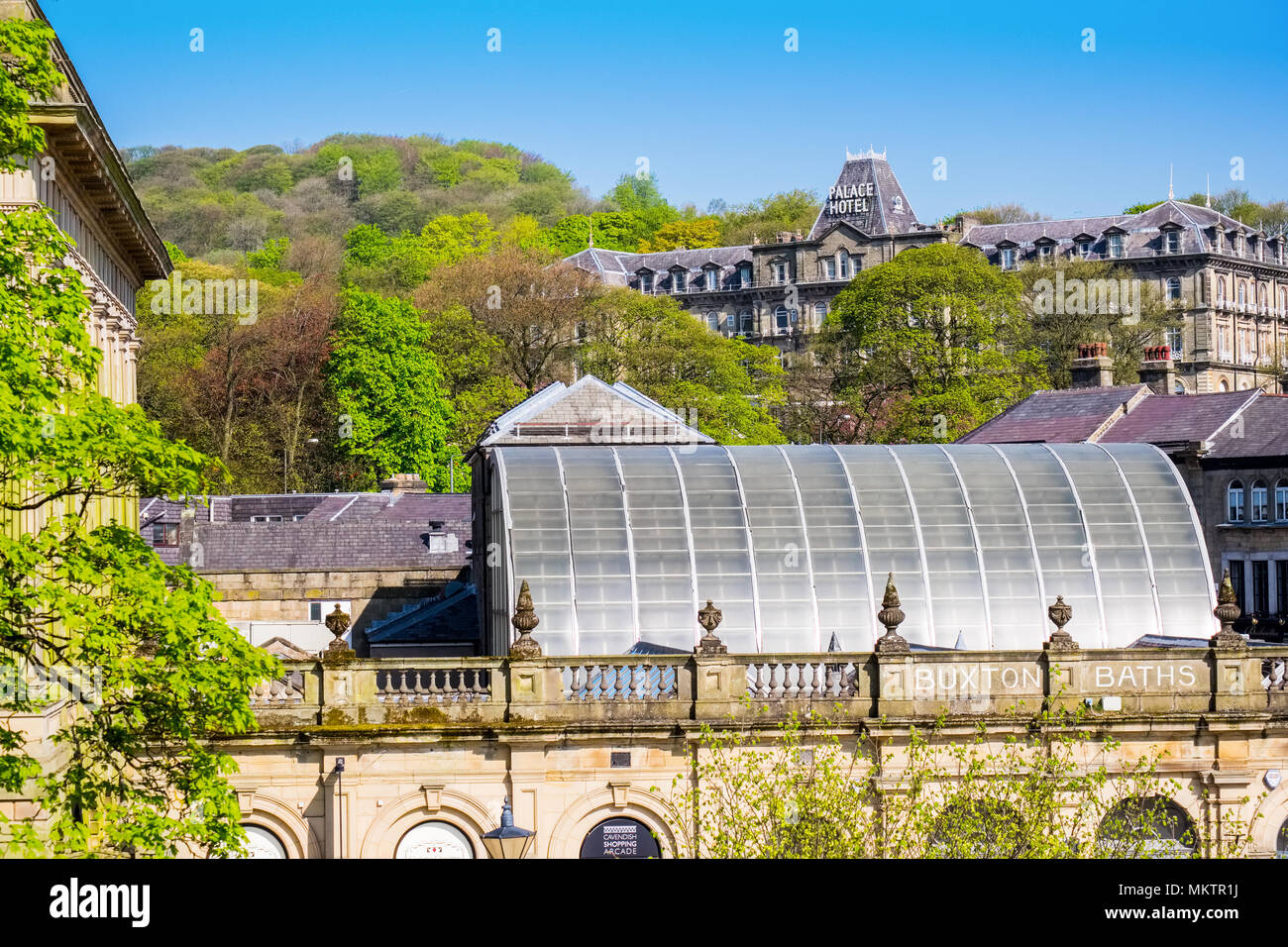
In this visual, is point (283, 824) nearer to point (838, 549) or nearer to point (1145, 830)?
point (838, 549)

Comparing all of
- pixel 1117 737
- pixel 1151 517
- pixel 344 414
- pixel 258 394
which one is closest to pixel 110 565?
pixel 1117 737

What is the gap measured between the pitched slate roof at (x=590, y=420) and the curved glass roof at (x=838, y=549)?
41.0ft

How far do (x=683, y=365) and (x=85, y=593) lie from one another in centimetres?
8707

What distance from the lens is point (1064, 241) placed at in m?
148

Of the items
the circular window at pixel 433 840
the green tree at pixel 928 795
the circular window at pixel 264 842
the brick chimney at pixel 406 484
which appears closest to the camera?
the green tree at pixel 928 795

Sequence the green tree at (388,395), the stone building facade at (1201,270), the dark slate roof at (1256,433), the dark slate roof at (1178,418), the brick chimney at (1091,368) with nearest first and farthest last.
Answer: the dark slate roof at (1256,433) → the dark slate roof at (1178,418) → the brick chimney at (1091,368) → the green tree at (388,395) → the stone building facade at (1201,270)

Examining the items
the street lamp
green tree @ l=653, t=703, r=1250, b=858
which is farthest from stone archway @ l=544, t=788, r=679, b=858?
the street lamp

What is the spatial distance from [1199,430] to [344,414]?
177 ft

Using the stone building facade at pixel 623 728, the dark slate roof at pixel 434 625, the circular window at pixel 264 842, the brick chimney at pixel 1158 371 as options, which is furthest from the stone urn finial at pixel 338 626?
the brick chimney at pixel 1158 371

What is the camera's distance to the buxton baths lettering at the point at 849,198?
506ft

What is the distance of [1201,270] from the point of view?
142 metres

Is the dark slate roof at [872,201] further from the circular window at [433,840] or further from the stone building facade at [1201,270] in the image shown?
the circular window at [433,840]

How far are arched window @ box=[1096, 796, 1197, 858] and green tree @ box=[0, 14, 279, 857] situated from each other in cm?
1136
